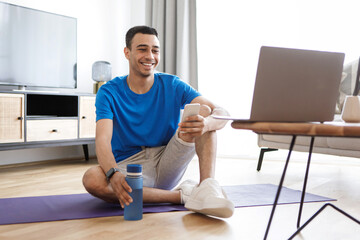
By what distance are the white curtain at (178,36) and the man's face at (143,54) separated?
2.07m

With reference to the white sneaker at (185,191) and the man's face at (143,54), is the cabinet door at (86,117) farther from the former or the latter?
the white sneaker at (185,191)

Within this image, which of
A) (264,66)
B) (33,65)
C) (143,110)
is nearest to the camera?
(264,66)

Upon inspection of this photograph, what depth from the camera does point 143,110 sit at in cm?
183

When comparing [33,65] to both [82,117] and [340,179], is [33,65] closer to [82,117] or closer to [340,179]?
[82,117]

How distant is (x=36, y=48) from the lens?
10.9 ft

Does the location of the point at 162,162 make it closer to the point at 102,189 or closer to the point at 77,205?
the point at 102,189

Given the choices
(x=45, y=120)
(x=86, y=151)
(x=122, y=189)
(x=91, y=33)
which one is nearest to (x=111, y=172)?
(x=122, y=189)

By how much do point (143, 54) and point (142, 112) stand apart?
0.29 m

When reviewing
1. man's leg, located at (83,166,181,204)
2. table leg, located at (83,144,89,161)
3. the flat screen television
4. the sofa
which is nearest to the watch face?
man's leg, located at (83,166,181,204)

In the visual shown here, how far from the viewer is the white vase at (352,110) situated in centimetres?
120

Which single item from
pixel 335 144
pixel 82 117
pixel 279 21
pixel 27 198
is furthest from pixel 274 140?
pixel 27 198

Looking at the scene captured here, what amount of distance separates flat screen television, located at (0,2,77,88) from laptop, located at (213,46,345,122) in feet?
8.51

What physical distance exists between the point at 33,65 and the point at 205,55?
173cm

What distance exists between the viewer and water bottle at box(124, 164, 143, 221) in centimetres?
146
